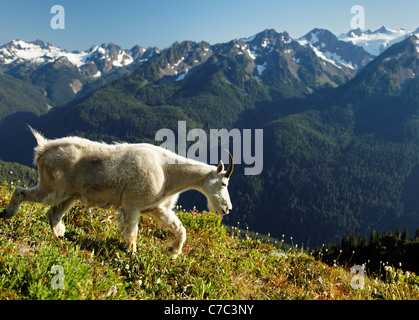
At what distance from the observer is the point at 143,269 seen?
6277 millimetres

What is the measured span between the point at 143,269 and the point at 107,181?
81.7 inches

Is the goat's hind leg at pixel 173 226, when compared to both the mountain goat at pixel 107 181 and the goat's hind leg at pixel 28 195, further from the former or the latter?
the goat's hind leg at pixel 28 195

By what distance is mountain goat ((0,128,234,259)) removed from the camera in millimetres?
6512

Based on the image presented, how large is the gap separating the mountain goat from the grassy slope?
1.82ft

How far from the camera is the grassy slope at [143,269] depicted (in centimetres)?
469

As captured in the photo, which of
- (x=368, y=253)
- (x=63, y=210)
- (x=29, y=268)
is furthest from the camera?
(x=368, y=253)

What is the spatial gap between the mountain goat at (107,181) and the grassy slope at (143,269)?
21.9 inches

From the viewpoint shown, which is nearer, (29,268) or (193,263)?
(29,268)

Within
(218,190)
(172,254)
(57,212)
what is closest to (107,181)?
(57,212)
